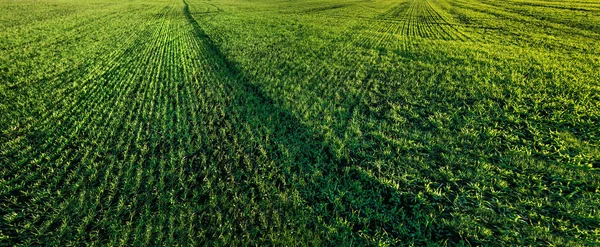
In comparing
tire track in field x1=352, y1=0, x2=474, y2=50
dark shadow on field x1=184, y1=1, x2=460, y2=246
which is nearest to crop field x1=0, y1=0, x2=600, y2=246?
dark shadow on field x1=184, y1=1, x2=460, y2=246

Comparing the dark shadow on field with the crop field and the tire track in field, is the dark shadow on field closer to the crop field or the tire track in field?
the crop field

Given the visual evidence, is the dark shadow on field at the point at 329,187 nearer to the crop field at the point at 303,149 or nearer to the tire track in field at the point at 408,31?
the crop field at the point at 303,149

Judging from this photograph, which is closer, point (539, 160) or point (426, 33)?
point (539, 160)

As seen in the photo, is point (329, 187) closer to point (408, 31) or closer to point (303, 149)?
point (303, 149)

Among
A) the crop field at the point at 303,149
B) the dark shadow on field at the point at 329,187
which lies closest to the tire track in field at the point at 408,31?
the crop field at the point at 303,149

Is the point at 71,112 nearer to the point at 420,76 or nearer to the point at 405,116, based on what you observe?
the point at 405,116

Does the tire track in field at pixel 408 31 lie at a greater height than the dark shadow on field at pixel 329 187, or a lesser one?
greater

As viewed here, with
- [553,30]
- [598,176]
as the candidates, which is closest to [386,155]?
[598,176]
